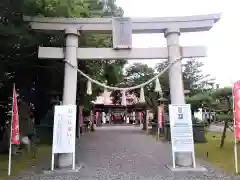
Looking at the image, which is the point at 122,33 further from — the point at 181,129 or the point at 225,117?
the point at 225,117

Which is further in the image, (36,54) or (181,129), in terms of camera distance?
(36,54)

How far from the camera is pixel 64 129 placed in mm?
8633

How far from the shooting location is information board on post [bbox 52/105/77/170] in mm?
8547

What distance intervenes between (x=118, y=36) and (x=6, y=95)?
708cm

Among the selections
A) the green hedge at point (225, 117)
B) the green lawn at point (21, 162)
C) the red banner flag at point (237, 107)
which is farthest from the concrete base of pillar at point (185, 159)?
the green lawn at point (21, 162)

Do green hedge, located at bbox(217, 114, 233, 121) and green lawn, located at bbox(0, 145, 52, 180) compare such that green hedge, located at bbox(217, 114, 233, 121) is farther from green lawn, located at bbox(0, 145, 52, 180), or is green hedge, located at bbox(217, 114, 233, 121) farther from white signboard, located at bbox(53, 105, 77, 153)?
green lawn, located at bbox(0, 145, 52, 180)

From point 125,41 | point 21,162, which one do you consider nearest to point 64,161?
→ point 21,162

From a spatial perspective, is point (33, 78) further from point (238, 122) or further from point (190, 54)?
point (238, 122)

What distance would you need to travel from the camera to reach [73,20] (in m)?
9.27

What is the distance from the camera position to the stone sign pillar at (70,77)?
882 centimetres

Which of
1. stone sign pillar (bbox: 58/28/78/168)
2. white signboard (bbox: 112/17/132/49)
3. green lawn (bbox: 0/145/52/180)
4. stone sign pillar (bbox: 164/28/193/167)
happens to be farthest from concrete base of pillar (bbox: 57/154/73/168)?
white signboard (bbox: 112/17/132/49)

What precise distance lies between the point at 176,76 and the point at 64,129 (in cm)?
383

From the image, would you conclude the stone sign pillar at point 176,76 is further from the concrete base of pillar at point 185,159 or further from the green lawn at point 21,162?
the green lawn at point 21,162

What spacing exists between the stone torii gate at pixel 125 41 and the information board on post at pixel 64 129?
15.9 inches
